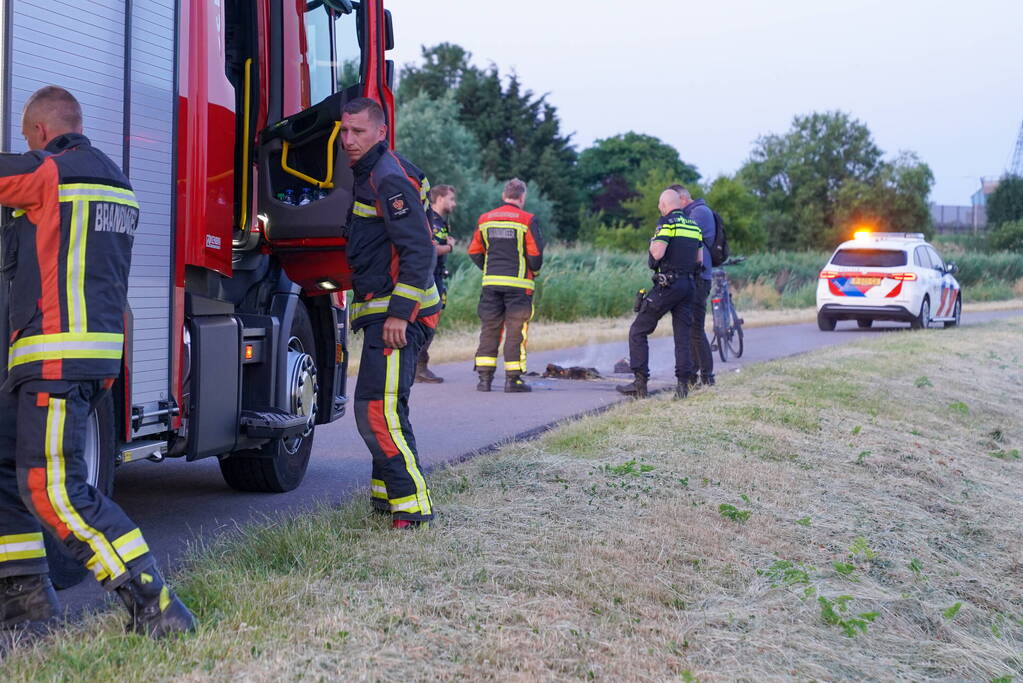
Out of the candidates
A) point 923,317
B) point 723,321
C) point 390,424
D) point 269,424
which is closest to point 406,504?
point 390,424

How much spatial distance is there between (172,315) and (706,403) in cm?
554

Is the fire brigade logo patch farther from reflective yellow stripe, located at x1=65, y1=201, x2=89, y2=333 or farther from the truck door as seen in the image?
reflective yellow stripe, located at x1=65, y1=201, x2=89, y2=333

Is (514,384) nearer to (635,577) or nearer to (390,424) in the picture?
(390,424)

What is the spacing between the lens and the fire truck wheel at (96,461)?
4832 millimetres

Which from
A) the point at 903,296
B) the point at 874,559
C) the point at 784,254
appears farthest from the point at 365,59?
the point at 784,254

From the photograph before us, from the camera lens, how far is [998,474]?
8.68 metres

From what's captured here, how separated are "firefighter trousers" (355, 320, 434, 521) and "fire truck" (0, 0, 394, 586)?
2.49 ft

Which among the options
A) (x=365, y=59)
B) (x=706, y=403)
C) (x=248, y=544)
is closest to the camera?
(x=248, y=544)

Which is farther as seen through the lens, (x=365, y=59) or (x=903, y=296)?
(x=903, y=296)

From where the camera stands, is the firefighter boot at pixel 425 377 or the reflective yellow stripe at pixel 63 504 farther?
the firefighter boot at pixel 425 377

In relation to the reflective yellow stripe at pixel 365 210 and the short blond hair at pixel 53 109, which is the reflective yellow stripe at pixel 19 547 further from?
the reflective yellow stripe at pixel 365 210

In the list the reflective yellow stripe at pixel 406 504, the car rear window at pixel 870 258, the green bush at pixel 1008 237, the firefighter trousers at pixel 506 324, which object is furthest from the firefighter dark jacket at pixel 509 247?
the green bush at pixel 1008 237

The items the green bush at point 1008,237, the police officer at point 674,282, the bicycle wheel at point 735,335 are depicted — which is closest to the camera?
the police officer at point 674,282

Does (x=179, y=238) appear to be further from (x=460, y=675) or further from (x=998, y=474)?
(x=998, y=474)
